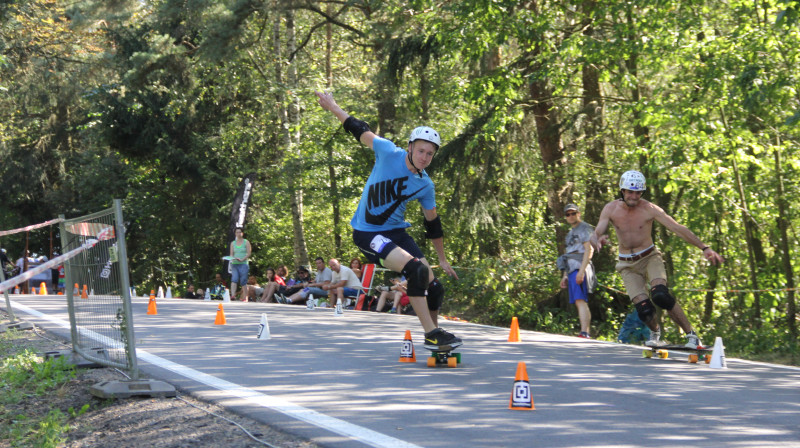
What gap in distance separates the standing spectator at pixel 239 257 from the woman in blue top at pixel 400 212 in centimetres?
1276

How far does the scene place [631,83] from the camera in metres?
15.0

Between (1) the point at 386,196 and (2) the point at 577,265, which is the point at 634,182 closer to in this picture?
(1) the point at 386,196

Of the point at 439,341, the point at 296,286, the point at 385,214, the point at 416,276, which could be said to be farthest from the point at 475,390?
the point at 296,286

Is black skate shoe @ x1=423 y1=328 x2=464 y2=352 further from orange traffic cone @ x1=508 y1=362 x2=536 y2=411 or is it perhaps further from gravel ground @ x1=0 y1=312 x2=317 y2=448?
gravel ground @ x1=0 y1=312 x2=317 y2=448

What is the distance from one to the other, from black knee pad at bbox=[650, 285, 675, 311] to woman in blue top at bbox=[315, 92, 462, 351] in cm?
242

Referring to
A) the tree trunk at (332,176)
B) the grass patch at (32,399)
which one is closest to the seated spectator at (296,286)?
the tree trunk at (332,176)

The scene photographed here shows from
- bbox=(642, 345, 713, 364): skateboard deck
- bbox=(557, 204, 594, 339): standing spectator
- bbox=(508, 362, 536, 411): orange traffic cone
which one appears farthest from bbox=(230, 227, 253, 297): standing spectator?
bbox=(508, 362, 536, 411): orange traffic cone

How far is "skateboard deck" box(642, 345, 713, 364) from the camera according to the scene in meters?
8.84

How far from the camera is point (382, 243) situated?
303 inches

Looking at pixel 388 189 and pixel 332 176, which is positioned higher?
pixel 332 176

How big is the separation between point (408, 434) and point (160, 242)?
3697 cm

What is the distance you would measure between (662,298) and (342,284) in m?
10.4

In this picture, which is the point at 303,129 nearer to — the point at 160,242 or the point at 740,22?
the point at 160,242

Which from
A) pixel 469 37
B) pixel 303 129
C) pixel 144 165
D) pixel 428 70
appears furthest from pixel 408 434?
pixel 144 165
